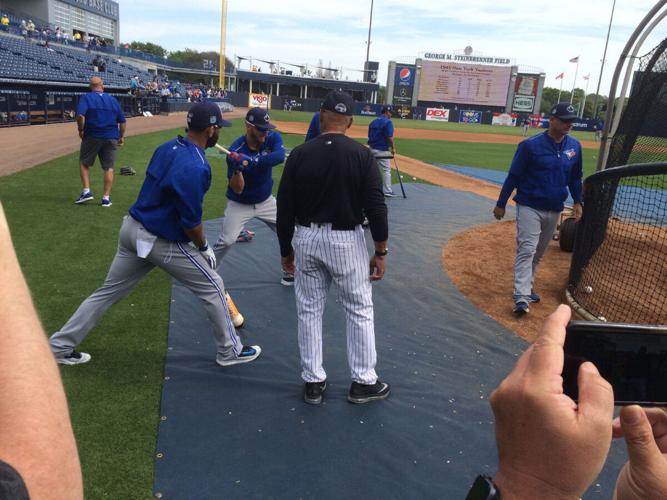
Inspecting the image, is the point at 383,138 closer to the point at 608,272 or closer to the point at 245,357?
the point at 608,272

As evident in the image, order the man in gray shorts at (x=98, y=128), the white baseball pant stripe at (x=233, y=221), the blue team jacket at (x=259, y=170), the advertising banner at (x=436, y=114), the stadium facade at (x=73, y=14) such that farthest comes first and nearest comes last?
→ the advertising banner at (x=436, y=114)
the stadium facade at (x=73, y=14)
the man in gray shorts at (x=98, y=128)
the white baseball pant stripe at (x=233, y=221)
the blue team jacket at (x=259, y=170)

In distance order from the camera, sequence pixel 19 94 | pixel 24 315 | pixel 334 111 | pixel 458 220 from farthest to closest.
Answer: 1. pixel 19 94
2. pixel 458 220
3. pixel 334 111
4. pixel 24 315

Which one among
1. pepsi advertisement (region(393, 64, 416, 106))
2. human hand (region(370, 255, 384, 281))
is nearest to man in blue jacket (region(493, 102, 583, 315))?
human hand (region(370, 255, 384, 281))

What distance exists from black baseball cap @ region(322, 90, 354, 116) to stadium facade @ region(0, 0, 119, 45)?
47251mm

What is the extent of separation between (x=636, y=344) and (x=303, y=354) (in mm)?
2874

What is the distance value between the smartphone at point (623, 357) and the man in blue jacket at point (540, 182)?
A: 4.61m

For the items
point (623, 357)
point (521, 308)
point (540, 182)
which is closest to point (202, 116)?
point (623, 357)

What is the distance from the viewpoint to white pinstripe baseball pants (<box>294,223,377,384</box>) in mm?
3496

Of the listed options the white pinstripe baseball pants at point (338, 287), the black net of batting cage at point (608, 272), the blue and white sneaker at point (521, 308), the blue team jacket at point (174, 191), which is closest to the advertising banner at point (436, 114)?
the black net of batting cage at point (608, 272)

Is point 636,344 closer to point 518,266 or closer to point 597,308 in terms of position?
point 518,266

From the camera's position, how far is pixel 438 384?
3.93m

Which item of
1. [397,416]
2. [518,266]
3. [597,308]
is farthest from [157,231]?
[597,308]

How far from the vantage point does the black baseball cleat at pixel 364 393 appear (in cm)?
362

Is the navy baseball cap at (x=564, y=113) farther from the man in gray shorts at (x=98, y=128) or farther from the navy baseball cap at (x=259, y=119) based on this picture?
the man in gray shorts at (x=98, y=128)
